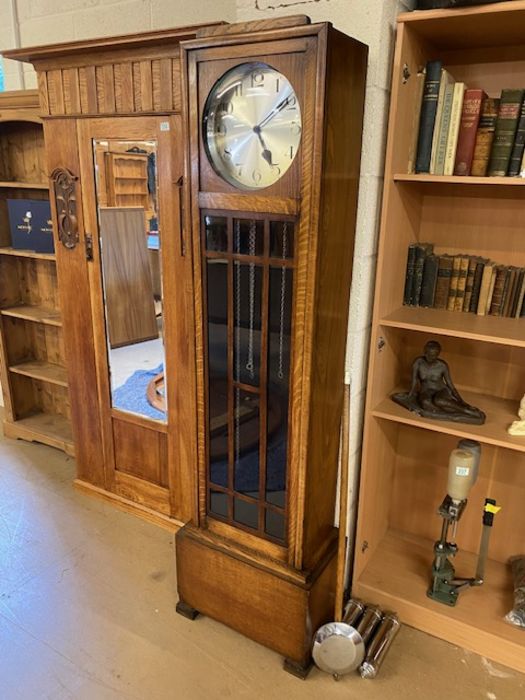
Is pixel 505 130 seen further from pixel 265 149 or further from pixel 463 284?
pixel 265 149

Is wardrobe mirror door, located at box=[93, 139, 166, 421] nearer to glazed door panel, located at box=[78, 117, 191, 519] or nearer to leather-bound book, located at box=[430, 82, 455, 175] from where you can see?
glazed door panel, located at box=[78, 117, 191, 519]

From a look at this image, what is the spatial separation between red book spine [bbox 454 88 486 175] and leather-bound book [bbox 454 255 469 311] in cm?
29

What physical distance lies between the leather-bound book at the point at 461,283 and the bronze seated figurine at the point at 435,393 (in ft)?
0.49

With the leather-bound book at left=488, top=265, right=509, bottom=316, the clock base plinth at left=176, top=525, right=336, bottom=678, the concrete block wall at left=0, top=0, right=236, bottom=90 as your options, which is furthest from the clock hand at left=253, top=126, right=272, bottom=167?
the clock base plinth at left=176, top=525, right=336, bottom=678

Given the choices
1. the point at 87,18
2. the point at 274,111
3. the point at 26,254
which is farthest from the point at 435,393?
the point at 87,18

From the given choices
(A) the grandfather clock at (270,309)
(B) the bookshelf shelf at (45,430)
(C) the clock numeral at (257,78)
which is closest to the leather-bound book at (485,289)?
(A) the grandfather clock at (270,309)

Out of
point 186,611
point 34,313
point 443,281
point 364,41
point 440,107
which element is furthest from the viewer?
point 34,313

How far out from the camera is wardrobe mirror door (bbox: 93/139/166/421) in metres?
2.10

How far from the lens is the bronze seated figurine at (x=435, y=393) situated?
1.76 meters

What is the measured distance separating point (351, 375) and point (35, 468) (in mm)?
2013

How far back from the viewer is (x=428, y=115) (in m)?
1.63

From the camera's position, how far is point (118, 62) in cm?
197

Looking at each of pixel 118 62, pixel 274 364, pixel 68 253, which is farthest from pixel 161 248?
pixel 274 364

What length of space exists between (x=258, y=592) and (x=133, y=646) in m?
0.50
